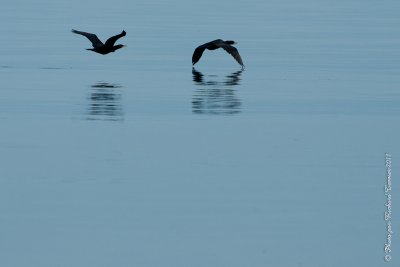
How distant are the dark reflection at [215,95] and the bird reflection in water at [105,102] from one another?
94 centimetres

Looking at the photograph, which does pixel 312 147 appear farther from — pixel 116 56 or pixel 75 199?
pixel 116 56

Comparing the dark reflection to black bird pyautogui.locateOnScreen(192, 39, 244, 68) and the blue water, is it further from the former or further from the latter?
black bird pyautogui.locateOnScreen(192, 39, 244, 68)

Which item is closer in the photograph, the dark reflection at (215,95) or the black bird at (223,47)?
the dark reflection at (215,95)

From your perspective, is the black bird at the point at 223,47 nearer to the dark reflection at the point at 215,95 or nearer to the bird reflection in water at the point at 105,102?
the dark reflection at the point at 215,95

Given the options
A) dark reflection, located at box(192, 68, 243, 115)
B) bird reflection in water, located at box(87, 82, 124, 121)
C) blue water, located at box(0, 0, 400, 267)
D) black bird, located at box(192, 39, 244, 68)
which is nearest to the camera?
blue water, located at box(0, 0, 400, 267)

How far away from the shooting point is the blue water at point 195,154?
1062cm

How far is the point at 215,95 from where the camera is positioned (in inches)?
765

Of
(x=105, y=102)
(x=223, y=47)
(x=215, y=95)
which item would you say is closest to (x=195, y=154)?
(x=105, y=102)

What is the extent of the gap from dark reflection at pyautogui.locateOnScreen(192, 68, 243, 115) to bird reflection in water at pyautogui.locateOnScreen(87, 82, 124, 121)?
94cm

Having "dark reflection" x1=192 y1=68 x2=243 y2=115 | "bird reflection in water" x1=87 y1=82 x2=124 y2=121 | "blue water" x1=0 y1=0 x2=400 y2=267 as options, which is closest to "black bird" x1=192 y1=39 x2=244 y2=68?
"blue water" x1=0 y1=0 x2=400 y2=267

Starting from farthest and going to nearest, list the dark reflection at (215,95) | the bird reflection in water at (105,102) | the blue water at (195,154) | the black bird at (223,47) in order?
the black bird at (223,47)
the dark reflection at (215,95)
the bird reflection in water at (105,102)
the blue water at (195,154)

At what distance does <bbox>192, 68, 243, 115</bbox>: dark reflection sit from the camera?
17859mm

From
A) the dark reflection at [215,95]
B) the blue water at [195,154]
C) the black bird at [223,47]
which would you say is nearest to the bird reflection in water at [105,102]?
the blue water at [195,154]

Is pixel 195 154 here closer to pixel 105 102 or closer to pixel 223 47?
pixel 105 102
